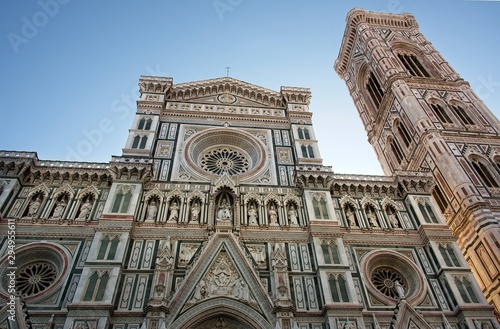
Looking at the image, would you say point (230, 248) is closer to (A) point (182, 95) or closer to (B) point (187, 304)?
(B) point (187, 304)

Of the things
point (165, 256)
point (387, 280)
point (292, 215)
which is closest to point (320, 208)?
point (292, 215)

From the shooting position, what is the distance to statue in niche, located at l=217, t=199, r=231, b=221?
51.6ft

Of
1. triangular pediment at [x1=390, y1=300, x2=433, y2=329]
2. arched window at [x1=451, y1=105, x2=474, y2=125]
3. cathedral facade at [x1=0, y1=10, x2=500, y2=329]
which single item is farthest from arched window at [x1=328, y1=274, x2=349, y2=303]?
arched window at [x1=451, y1=105, x2=474, y2=125]

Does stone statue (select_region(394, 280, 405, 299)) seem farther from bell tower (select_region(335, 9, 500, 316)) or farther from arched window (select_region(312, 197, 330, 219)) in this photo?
bell tower (select_region(335, 9, 500, 316))

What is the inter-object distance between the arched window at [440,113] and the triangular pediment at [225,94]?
1000 centimetres

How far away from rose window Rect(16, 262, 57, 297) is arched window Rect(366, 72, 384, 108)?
24.8m

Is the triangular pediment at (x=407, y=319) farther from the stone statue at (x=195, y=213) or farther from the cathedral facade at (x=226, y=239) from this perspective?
the stone statue at (x=195, y=213)

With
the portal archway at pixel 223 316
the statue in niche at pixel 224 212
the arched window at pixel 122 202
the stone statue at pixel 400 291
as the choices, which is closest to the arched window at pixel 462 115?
the stone statue at pixel 400 291

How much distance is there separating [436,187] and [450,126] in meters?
4.54

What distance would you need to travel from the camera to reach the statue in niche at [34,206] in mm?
15172

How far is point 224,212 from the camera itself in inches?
630

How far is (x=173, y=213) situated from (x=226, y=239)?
256cm

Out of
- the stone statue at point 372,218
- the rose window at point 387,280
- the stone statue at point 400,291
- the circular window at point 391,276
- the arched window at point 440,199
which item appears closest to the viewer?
the stone statue at point 400,291

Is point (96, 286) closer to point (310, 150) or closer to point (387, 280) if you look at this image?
point (387, 280)
